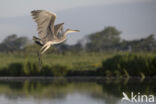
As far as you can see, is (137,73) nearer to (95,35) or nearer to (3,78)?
(3,78)

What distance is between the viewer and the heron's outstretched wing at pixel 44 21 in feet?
42.1

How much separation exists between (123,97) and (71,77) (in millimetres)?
7514

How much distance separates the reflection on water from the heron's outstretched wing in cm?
534

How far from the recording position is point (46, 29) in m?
13.1

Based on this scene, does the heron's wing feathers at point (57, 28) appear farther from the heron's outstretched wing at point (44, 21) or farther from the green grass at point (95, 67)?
the green grass at point (95, 67)

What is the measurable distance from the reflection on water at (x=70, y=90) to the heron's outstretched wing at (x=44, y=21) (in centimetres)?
534

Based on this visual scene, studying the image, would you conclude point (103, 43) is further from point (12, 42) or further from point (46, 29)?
point (46, 29)

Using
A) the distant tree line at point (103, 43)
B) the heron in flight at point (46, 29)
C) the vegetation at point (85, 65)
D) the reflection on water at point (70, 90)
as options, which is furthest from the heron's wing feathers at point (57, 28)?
the distant tree line at point (103, 43)

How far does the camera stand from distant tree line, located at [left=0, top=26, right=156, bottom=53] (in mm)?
43188

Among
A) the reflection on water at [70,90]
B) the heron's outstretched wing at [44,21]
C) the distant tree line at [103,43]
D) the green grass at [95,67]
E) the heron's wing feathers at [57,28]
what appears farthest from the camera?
the distant tree line at [103,43]

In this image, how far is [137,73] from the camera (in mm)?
24891

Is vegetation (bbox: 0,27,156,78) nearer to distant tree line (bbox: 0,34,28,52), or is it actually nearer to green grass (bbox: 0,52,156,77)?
green grass (bbox: 0,52,156,77)

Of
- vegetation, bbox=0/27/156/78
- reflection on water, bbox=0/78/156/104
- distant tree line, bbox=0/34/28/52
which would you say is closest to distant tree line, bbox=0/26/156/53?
distant tree line, bbox=0/34/28/52

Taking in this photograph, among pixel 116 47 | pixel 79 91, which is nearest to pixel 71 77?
pixel 79 91
